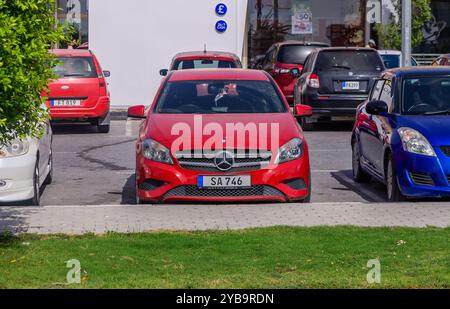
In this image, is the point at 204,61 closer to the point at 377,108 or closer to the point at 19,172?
the point at 377,108

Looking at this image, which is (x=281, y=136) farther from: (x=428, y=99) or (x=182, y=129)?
(x=428, y=99)

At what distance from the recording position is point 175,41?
28.2 meters

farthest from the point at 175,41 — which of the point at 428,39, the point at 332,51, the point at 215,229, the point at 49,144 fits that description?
the point at 215,229

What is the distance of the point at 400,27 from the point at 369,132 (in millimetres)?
19701

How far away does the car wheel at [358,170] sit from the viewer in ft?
48.6

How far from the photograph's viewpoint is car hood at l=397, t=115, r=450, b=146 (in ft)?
39.4

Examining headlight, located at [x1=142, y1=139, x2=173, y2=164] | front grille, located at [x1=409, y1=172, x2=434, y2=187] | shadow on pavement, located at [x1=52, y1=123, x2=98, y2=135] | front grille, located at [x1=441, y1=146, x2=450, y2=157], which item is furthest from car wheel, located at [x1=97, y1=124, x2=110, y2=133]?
front grille, located at [x1=441, y1=146, x2=450, y2=157]

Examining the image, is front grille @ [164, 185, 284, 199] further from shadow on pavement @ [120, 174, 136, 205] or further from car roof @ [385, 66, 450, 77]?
car roof @ [385, 66, 450, 77]

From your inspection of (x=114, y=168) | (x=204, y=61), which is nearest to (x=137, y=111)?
(x=114, y=168)

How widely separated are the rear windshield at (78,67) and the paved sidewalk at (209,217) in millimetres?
10065

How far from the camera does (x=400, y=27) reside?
3309 centimetres

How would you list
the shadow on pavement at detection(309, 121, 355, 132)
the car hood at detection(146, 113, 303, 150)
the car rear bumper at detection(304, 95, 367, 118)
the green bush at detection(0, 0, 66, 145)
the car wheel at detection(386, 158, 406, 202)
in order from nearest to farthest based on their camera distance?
the green bush at detection(0, 0, 66, 145) < the car hood at detection(146, 113, 303, 150) < the car wheel at detection(386, 158, 406, 202) < the car rear bumper at detection(304, 95, 367, 118) < the shadow on pavement at detection(309, 121, 355, 132)

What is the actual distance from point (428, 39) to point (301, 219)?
26.0m

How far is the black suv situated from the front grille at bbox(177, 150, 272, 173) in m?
10.5
